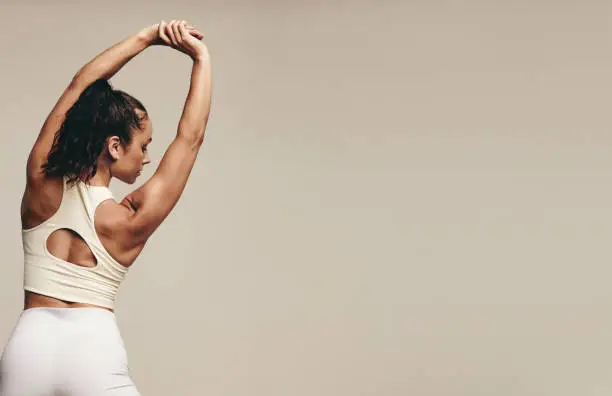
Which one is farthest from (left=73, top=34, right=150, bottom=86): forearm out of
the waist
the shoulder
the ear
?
the waist

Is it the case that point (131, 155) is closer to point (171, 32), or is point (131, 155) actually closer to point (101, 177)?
point (101, 177)

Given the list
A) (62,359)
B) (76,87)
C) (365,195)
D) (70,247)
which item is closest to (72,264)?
(70,247)

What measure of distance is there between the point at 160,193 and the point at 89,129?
165mm

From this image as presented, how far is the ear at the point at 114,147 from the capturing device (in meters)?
1.80

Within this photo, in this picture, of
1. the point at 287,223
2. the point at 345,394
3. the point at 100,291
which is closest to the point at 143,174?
the point at 287,223

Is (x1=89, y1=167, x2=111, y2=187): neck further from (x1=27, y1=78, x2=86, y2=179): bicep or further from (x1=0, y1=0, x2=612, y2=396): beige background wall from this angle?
(x1=0, y1=0, x2=612, y2=396): beige background wall

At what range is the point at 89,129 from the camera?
1.78 metres

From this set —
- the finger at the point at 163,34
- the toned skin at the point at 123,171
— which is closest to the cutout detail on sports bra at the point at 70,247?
the toned skin at the point at 123,171

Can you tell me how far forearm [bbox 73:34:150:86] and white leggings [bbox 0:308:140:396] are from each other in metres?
0.41

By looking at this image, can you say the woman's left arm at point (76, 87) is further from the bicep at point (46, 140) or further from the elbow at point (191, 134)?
the elbow at point (191, 134)

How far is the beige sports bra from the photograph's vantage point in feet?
5.68

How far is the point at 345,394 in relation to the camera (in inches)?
150

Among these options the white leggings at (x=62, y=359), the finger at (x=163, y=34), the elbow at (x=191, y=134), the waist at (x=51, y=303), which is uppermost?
the finger at (x=163, y=34)

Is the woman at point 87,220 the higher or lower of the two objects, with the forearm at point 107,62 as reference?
lower
